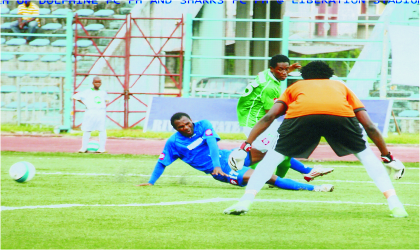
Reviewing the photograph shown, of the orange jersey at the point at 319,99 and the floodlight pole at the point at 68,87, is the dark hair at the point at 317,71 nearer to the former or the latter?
the orange jersey at the point at 319,99

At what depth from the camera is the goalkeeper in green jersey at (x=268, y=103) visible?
851cm

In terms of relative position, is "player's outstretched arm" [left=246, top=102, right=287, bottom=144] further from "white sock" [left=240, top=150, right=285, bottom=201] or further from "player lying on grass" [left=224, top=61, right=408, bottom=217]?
"white sock" [left=240, top=150, right=285, bottom=201]

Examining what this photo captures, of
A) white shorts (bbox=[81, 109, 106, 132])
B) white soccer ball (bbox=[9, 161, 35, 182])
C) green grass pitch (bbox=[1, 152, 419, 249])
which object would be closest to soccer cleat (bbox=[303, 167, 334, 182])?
green grass pitch (bbox=[1, 152, 419, 249])

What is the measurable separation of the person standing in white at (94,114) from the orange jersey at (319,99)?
8785 mm

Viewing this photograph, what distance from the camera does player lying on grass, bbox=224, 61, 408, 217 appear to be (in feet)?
19.6

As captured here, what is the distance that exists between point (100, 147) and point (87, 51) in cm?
947

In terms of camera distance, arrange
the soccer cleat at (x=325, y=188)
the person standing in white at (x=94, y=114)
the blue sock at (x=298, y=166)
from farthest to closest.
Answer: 1. the person standing in white at (x=94, y=114)
2. the blue sock at (x=298, y=166)
3. the soccer cleat at (x=325, y=188)

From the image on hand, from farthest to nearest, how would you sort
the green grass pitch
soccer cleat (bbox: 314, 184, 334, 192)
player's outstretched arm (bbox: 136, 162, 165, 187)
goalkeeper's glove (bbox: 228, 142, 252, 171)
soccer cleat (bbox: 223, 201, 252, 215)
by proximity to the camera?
player's outstretched arm (bbox: 136, 162, 165, 187) < soccer cleat (bbox: 314, 184, 334, 192) < soccer cleat (bbox: 223, 201, 252, 215) < goalkeeper's glove (bbox: 228, 142, 252, 171) < the green grass pitch

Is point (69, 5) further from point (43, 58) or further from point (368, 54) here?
point (368, 54)

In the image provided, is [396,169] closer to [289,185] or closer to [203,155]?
[289,185]

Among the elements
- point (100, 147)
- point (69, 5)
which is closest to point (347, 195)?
point (100, 147)

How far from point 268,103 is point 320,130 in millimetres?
2657

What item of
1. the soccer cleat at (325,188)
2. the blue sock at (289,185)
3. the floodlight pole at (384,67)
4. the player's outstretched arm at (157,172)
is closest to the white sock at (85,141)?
the player's outstretched arm at (157,172)

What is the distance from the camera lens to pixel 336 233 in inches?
209
